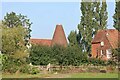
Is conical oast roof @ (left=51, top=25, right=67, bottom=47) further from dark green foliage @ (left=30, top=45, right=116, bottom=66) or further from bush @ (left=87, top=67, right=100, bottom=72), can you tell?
bush @ (left=87, top=67, right=100, bottom=72)

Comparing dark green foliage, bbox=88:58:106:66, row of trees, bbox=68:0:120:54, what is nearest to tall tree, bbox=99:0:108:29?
row of trees, bbox=68:0:120:54

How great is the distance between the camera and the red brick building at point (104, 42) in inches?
2223

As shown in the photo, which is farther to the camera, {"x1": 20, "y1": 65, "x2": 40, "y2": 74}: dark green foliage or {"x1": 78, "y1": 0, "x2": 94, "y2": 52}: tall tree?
{"x1": 78, "y1": 0, "x2": 94, "y2": 52}: tall tree

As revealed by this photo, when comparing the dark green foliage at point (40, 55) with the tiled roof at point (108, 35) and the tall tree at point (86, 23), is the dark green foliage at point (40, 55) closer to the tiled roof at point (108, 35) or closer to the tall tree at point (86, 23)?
the tall tree at point (86, 23)

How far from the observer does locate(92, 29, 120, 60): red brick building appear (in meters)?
56.5

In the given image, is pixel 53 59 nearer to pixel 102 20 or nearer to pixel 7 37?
pixel 7 37

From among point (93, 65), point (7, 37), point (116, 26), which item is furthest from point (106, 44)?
point (7, 37)

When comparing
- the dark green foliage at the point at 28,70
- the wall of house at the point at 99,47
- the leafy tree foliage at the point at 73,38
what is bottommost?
the dark green foliage at the point at 28,70

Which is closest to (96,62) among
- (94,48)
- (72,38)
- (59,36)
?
(94,48)

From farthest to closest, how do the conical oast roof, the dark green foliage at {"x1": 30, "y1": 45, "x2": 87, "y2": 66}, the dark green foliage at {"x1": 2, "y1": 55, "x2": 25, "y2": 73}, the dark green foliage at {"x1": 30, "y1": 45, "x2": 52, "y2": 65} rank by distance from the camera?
the conical oast roof < the dark green foliage at {"x1": 30, "y1": 45, "x2": 87, "y2": 66} < the dark green foliage at {"x1": 30, "y1": 45, "x2": 52, "y2": 65} < the dark green foliage at {"x1": 2, "y1": 55, "x2": 25, "y2": 73}

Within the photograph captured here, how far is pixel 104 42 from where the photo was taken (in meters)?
57.9

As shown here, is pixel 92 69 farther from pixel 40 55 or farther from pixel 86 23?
pixel 86 23

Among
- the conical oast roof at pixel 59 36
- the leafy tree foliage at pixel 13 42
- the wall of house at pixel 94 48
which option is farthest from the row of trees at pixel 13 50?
the conical oast roof at pixel 59 36

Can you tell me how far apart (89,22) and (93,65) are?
14773 mm
